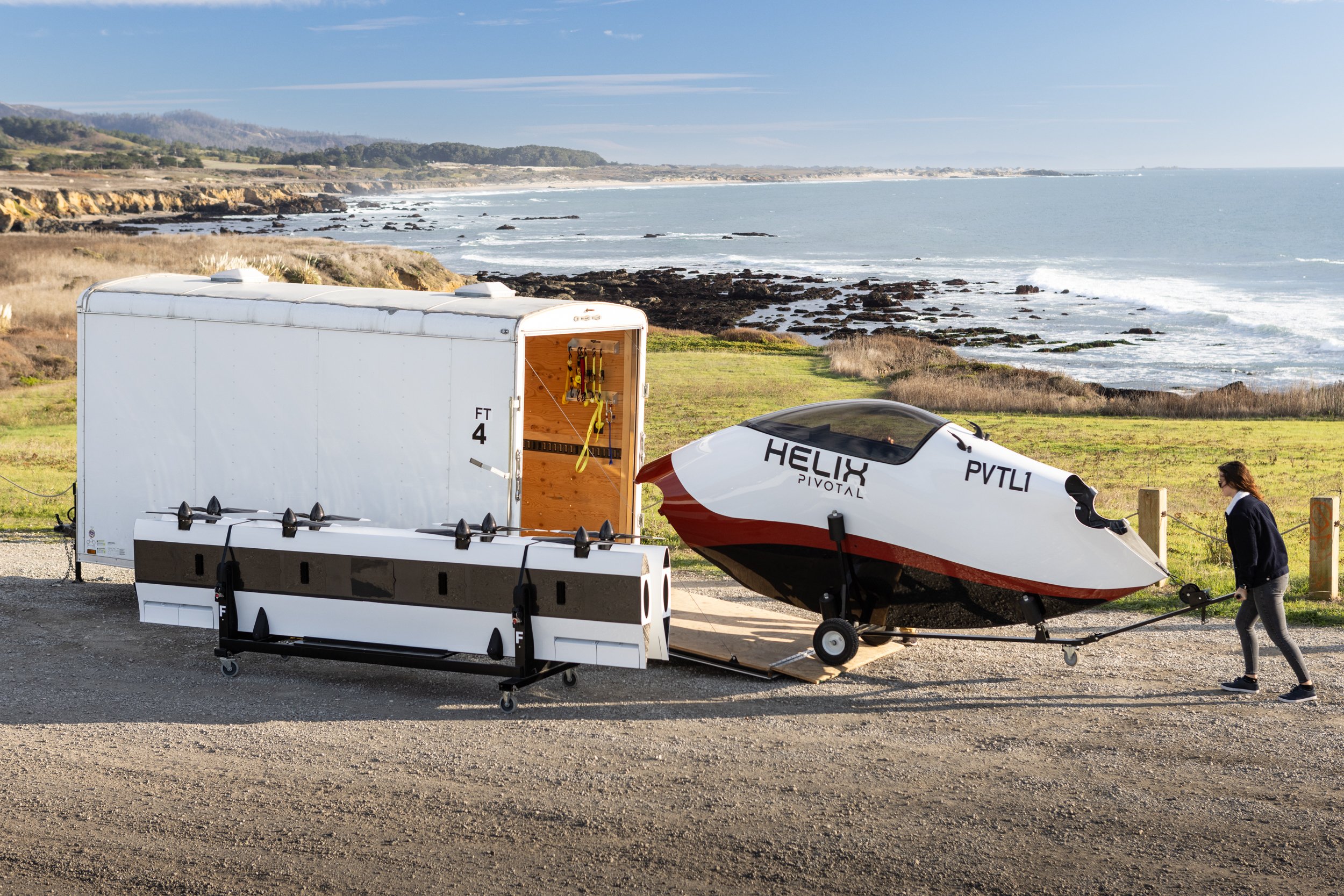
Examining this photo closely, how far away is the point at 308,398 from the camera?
37.2ft

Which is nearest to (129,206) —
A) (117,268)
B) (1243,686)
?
(117,268)

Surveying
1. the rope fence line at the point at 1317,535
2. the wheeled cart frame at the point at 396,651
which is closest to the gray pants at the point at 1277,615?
the rope fence line at the point at 1317,535

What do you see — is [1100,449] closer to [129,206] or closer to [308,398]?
[308,398]

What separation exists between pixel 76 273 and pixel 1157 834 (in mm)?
50048

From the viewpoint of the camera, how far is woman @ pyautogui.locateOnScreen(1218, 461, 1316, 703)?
31.7 feet

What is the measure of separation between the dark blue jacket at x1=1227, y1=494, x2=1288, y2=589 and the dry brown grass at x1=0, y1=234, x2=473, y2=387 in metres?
30.3

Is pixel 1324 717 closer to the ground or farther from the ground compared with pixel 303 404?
closer to the ground

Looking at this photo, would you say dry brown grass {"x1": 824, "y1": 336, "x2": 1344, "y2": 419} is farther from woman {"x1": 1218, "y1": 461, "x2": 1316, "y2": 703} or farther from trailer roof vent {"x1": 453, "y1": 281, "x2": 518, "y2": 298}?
woman {"x1": 1218, "y1": 461, "x2": 1316, "y2": 703}

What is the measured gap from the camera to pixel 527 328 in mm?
10695

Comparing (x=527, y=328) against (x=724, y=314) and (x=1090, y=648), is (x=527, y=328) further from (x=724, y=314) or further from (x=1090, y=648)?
(x=724, y=314)

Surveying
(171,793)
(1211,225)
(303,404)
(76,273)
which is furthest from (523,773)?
(1211,225)

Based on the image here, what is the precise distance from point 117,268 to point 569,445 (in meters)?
43.9

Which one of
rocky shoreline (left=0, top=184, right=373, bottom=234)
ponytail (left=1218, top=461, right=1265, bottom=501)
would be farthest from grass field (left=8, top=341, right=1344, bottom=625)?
rocky shoreline (left=0, top=184, right=373, bottom=234)

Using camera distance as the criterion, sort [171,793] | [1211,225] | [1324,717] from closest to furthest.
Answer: [171,793], [1324,717], [1211,225]
